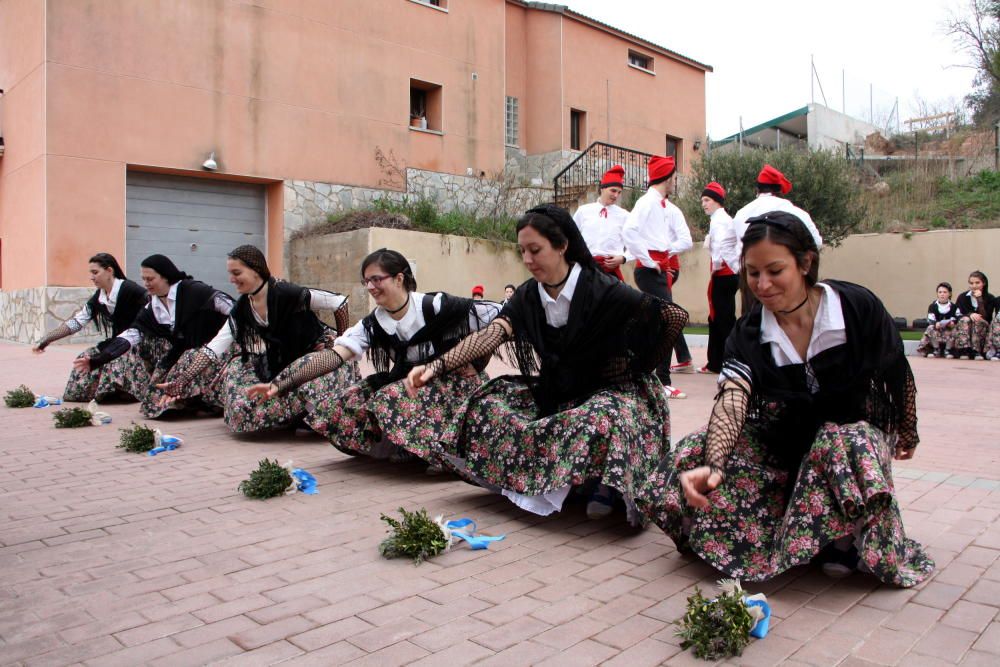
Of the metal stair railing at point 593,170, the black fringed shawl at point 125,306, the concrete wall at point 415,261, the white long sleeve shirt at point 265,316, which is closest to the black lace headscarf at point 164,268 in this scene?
the black fringed shawl at point 125,306

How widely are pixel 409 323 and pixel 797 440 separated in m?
2.38

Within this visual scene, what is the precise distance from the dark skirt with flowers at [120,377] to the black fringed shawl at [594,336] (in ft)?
15.3

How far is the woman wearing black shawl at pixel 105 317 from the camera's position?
7.37 meters

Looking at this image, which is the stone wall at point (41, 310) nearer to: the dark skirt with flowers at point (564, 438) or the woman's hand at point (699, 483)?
the dark skirt with flowers at point (564, 438)

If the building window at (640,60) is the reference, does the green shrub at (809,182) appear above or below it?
below

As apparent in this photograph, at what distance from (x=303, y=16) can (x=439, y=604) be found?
15748 millimetres

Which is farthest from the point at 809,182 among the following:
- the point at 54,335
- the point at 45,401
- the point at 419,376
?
the point at 419,376

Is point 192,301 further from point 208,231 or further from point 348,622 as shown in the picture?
point 208,231

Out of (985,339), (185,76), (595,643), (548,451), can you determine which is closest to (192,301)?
(548,451)

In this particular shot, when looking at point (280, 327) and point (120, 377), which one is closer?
point (280, 327)

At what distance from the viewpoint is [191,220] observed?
1546 centimetres

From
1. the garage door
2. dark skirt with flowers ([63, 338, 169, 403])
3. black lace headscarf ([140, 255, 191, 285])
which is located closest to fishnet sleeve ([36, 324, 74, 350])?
dark skirt with flowers ([63, 338, 169, 403])

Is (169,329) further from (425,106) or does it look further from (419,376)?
(425,106)

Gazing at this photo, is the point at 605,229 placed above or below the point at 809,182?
below
